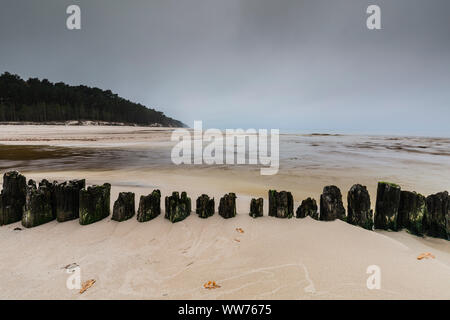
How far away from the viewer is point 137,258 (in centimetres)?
253

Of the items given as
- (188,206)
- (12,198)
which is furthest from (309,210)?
(12,198)

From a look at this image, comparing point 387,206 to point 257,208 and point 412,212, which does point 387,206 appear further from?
point 257,208

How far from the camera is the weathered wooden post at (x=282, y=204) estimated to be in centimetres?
342

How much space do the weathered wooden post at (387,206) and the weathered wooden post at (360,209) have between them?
21cm

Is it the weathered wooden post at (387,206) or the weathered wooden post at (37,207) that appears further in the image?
the weathered wooden post at (387,206)

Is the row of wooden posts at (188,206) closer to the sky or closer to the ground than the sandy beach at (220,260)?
closer to the sky

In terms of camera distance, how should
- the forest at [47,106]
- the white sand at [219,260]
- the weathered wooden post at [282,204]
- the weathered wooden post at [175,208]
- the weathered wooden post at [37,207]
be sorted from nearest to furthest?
1. the white sand at [219,260]
2. the weathered wooden post at [37,207]
3. the weathered wooden post at [175,208]
4. the weathered wooden post at [282,204]
5. the forest at [47,106]

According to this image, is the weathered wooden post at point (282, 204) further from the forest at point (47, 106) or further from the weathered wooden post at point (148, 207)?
the forest at point (47, 106)

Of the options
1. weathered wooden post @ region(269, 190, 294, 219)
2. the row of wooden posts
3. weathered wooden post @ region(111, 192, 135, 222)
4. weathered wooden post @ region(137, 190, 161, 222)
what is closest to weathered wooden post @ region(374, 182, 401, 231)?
the row of wooden posts

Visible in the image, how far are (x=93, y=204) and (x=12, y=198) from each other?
4.27 ft

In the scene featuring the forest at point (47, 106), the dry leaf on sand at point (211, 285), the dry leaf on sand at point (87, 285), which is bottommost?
the dry leaf on sand at point (87, 285)

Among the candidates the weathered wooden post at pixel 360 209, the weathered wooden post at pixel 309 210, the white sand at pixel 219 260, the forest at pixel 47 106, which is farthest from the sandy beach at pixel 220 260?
the forest at pixel 47 106

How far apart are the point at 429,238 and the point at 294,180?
4192 mm
